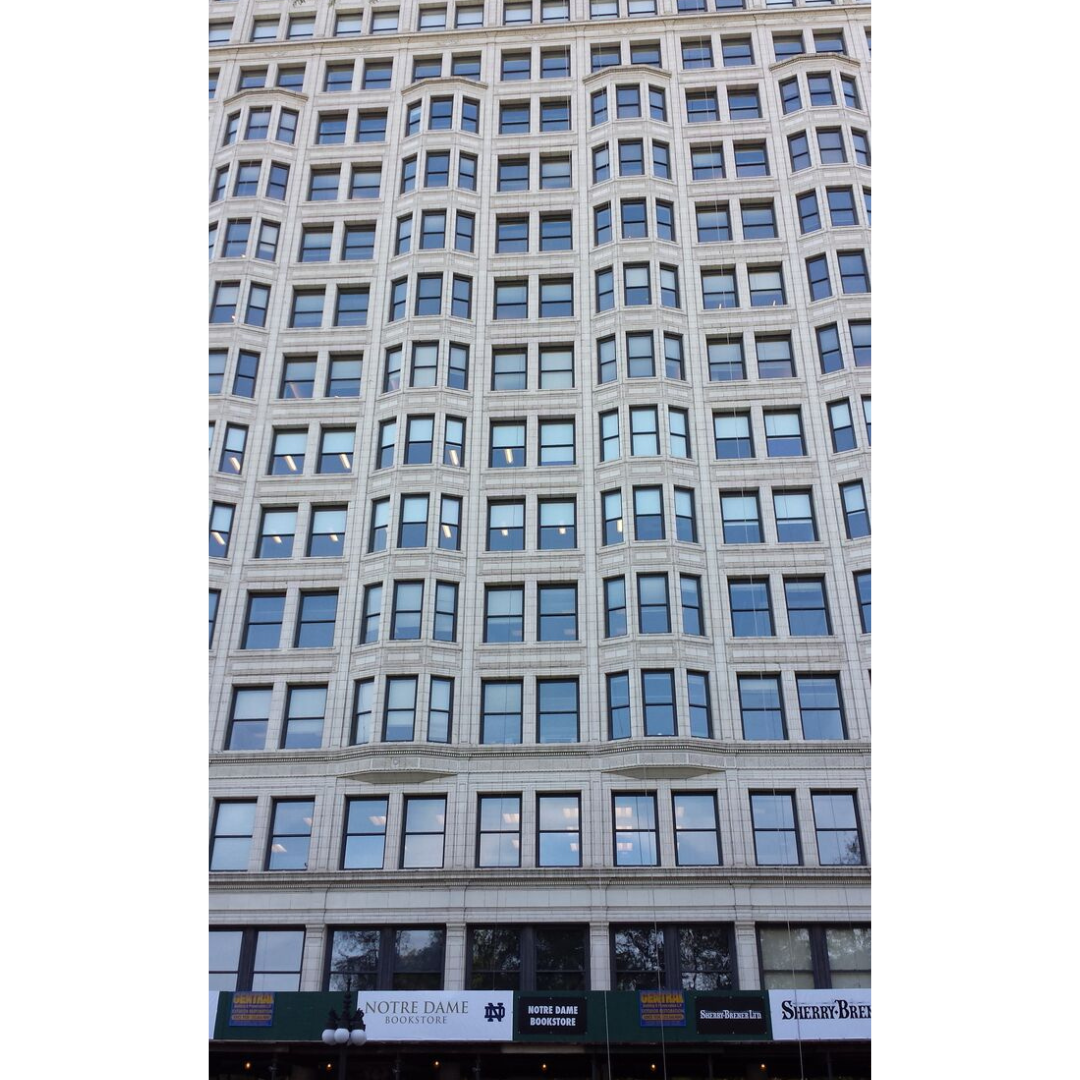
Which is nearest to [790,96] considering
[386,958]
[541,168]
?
[541,168]

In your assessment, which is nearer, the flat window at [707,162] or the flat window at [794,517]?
the flat window at [794,517]

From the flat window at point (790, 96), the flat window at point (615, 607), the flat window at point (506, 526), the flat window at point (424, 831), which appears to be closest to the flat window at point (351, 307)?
the flat window at point (506, 526)

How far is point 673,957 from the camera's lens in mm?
26328

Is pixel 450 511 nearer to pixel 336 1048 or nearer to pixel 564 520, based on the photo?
pixel 564 520

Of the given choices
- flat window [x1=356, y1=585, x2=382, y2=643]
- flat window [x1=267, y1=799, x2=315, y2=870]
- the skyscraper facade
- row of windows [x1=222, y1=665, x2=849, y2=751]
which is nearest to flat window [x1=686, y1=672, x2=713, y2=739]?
row of windows [x1=222, y1=665, x2=849, y2=751]

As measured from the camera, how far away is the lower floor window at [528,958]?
85.9ft

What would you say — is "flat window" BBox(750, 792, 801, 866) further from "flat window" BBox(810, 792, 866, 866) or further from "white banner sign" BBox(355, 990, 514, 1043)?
"white banner sign" BBox(355, 990, 514, 1043)

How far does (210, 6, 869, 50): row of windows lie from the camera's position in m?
44.7

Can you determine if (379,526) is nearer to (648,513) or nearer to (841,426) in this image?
(648,513)

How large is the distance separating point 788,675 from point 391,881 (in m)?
13.3

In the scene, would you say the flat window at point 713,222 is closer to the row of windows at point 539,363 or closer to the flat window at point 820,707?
the row of windows at point 539,363

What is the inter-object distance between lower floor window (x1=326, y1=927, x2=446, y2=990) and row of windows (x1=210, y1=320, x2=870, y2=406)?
1808 centimetres

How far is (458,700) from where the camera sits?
29688 millimetres

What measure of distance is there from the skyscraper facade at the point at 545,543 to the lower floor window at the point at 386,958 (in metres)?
0.09
